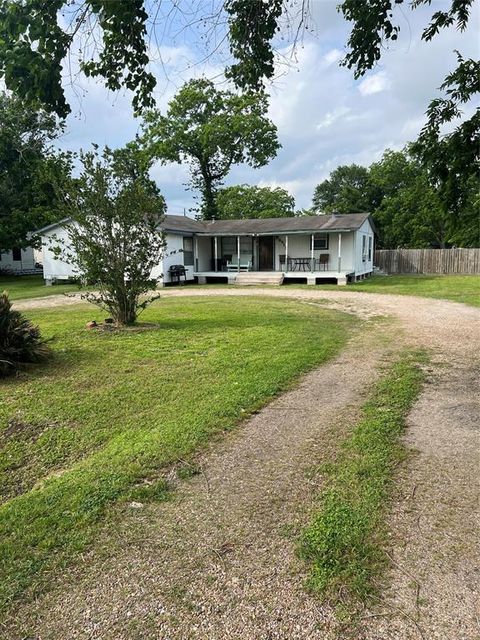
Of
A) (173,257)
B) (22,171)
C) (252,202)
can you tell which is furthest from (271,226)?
(252,202)

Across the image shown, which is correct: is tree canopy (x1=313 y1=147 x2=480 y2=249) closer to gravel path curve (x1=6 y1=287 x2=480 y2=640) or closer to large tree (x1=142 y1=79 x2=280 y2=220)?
large tree (x1=142 y1=79 x2=280 y2=220)

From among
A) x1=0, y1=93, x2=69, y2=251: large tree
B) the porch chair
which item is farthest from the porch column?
x1=0, y1=93, x2=69, y2=251: large tree

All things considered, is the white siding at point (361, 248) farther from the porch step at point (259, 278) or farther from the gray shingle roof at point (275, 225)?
the porch step at point (259, 278)

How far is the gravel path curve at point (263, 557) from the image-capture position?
1879 millimetres

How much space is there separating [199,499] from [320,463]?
982 mm

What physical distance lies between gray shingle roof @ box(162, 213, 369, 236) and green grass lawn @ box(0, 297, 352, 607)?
47.3ft

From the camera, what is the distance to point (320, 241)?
2392cm

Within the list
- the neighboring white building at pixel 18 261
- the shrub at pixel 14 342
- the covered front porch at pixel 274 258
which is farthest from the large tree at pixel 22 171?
the shrub at pixel 14 342

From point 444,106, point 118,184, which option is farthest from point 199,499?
point 118,184

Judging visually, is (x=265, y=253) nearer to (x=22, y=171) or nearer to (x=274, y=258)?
(x=274, y=258)

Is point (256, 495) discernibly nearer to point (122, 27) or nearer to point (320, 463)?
point (320, 463)

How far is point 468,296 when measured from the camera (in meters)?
15.3

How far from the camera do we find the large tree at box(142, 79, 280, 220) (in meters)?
35.6

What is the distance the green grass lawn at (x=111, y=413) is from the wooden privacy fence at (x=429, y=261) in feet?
72.1
